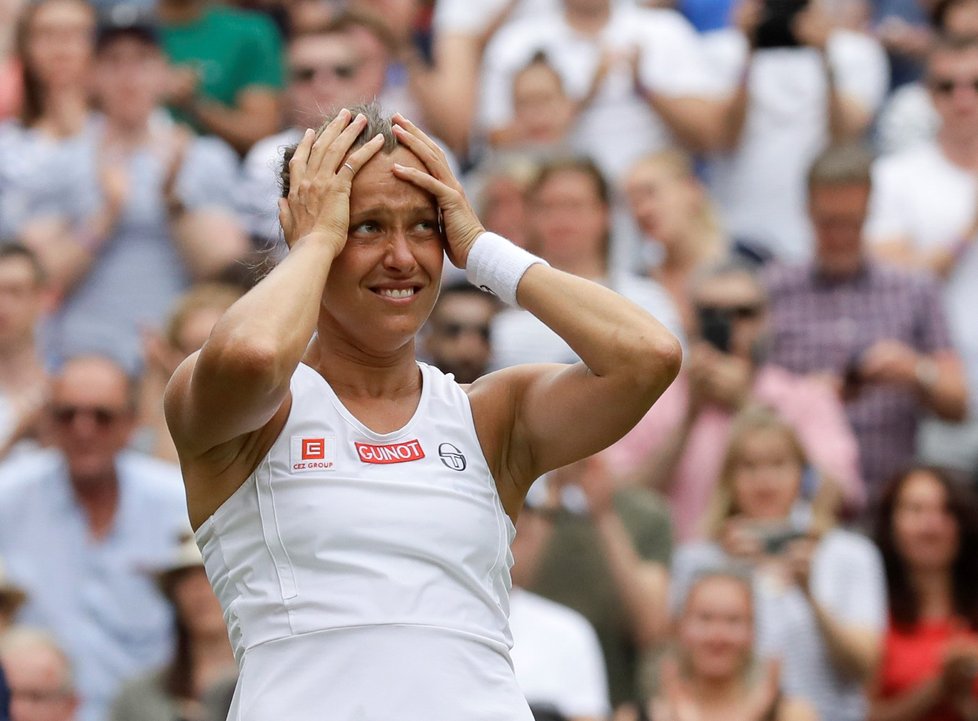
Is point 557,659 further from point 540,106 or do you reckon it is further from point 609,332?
point 540,106

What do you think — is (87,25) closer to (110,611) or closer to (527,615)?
(110,611)

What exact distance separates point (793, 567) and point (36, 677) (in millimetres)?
2674

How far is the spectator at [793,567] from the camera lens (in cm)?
652

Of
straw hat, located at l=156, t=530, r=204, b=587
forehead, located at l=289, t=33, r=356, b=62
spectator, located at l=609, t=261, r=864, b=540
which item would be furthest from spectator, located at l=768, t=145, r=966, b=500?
straw hat, located at l=156, t=530, r=204, b=587

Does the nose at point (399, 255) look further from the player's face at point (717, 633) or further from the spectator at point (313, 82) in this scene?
the spectator at point (313, 82)

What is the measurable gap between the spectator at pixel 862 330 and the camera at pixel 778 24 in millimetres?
1126

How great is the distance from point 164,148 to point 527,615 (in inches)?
135

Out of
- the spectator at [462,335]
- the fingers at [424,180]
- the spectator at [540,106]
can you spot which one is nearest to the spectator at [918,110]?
the spectator at [540,106]

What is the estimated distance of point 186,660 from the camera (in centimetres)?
617

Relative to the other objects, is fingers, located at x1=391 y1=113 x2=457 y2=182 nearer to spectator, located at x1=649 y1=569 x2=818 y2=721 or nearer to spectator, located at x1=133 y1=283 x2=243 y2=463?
spectator, located at x1=649 y1=569 x2=818 y2=721

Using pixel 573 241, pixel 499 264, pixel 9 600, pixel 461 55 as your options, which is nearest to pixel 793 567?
pixel 573 241

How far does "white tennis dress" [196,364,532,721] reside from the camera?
316 cm

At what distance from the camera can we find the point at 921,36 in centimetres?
977

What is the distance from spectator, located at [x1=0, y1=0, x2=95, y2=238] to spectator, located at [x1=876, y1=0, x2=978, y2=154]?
403cm
